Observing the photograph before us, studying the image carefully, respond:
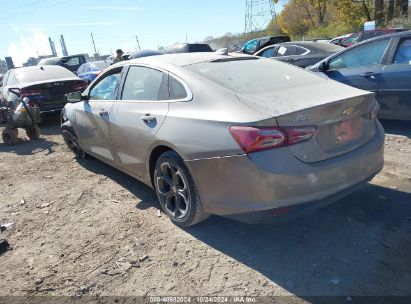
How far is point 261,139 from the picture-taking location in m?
2.78

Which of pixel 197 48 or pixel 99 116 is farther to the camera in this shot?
pixel 197 48

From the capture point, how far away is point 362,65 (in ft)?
21.3

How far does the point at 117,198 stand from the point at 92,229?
0.74 metres

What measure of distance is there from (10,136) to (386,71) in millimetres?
7463

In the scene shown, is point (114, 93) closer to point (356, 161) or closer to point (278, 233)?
point (278, 233)

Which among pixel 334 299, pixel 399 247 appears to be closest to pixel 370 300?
pixel 334 299

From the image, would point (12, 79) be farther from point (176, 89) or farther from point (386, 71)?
point (386, 71)

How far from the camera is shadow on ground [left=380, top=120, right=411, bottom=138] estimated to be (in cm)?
609

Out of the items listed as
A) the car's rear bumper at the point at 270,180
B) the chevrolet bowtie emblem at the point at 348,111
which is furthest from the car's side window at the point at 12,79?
the chevrolet bowtie emblem at the point at 348,111

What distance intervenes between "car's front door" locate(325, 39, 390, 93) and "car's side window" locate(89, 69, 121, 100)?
4.01 metres

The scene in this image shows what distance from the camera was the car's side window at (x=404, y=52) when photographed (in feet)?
19.0

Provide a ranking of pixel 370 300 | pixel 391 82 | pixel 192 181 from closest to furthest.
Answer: pixel 370 300
pixel 192 181
pixel 391 82

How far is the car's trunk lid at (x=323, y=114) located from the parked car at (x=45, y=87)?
24.5ft

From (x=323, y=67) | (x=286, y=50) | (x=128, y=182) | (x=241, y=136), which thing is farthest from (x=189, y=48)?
(x=241, y=136)
